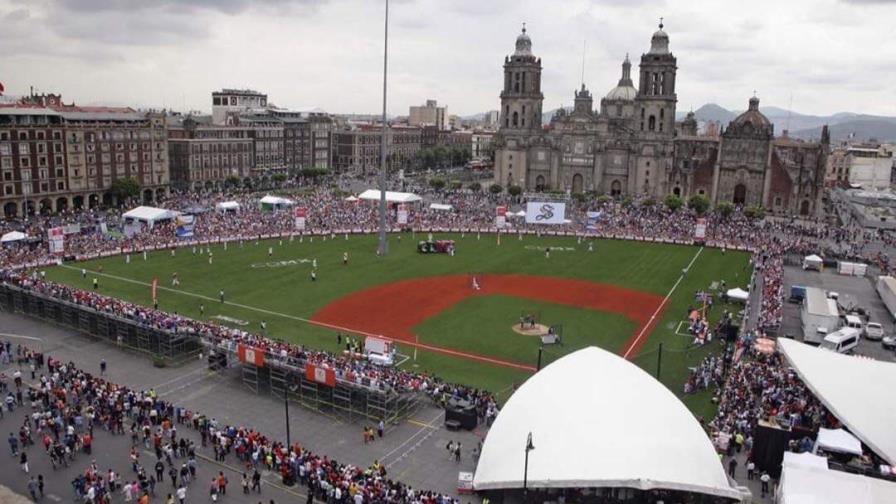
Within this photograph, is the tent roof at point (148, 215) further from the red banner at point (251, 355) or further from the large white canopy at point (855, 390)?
the large white canopy at point (855, 390)

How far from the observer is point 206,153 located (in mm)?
103250

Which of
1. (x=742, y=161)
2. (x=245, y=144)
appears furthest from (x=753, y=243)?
(x=245, y=144)

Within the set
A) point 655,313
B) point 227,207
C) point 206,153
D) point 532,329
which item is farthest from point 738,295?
point 206,153

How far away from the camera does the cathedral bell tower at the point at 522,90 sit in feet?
372

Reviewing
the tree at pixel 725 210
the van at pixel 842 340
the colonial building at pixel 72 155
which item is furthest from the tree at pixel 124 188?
the van at pixel 842 340

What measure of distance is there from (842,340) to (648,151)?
72519mm

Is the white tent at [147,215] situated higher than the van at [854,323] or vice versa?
the white tent at [147,215]

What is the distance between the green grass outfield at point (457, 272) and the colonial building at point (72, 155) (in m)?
27.3

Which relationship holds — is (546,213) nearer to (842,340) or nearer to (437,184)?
(842,340)

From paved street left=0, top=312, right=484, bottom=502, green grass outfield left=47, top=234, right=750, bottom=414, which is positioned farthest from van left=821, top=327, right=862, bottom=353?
paved street left=0, top=312, right=484, bottom=502

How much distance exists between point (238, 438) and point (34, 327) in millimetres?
20736

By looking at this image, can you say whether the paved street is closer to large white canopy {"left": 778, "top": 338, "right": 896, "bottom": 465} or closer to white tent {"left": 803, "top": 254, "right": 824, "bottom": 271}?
large white canopy {"left": 778, "top": 338, "right": 896, "bottom": 465}

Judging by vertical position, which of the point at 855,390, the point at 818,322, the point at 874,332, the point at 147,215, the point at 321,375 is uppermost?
the point at 147,215

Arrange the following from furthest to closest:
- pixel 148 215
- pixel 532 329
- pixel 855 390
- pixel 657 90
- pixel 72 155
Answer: pixel 657 90 → pixel 72 155 → pixel 148 215 → pixel 532 329 → pixel 855 390
